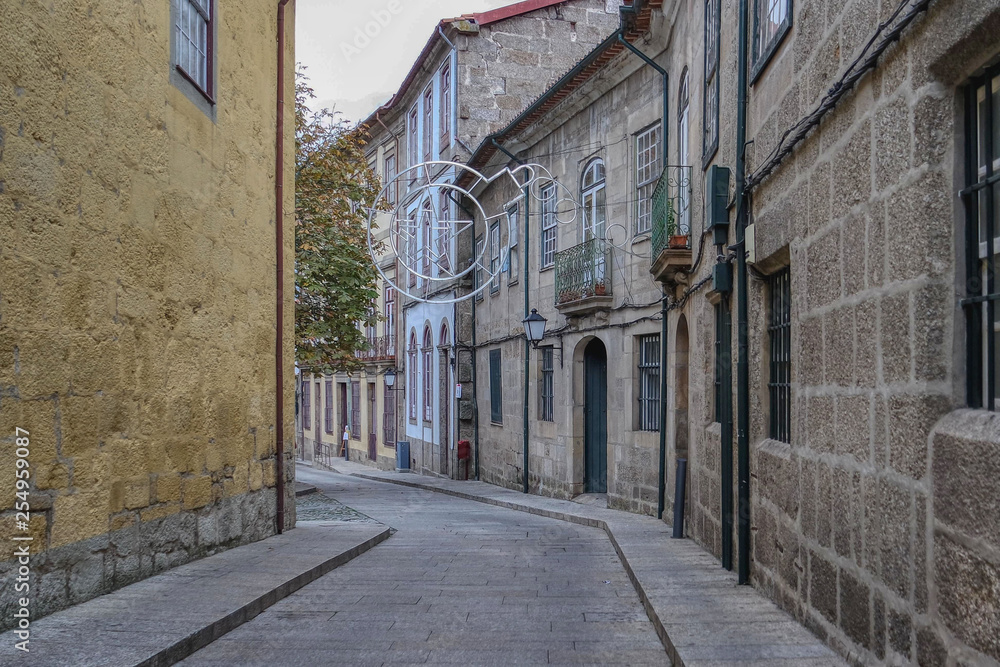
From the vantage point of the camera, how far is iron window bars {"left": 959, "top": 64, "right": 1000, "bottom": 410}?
3.71 meters

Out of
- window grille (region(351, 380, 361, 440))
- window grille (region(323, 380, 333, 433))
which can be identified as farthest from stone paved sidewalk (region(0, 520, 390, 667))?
window grille (region(323, 380, 333, 433))

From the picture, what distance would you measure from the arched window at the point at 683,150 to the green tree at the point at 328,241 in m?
7.94

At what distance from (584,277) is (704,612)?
9791 mm

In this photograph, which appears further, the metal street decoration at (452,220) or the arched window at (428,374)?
the arched window at (428,374)

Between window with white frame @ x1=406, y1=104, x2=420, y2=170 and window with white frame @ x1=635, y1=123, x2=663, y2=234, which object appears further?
window with white frame @ x1=406, y1=104, x2=420, y2=170

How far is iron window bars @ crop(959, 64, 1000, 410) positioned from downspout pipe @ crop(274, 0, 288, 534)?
7718mm

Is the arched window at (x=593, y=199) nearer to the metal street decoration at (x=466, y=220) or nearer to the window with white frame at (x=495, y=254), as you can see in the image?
the metal street decoration at (x=466, y=220)

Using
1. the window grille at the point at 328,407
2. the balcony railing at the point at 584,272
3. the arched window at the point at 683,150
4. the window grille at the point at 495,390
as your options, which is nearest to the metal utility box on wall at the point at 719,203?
the arched window at the point at 683,150

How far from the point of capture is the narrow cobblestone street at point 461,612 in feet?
19.2

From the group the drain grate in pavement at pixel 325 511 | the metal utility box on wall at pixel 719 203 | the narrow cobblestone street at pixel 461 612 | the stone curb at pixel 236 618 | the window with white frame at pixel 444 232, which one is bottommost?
the drain grate in pavement at pixel 325 511

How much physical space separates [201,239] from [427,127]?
19580 mm

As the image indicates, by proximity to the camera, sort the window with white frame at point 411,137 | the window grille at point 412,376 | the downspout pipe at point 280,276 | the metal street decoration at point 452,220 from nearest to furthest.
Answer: the downspout pipe at point 280,276
the metal street decoration at point 452,220
the window with white frame at point 411,137
the window grille at point 412,376

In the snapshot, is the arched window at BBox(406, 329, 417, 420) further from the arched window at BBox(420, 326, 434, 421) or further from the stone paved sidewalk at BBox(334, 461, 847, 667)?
the stone paved sidewalk at BBox(334, 461, 847, 667)

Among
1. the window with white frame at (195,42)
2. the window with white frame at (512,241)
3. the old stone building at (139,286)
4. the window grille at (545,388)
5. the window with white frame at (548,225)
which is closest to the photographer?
the old stone building at (139,286)
